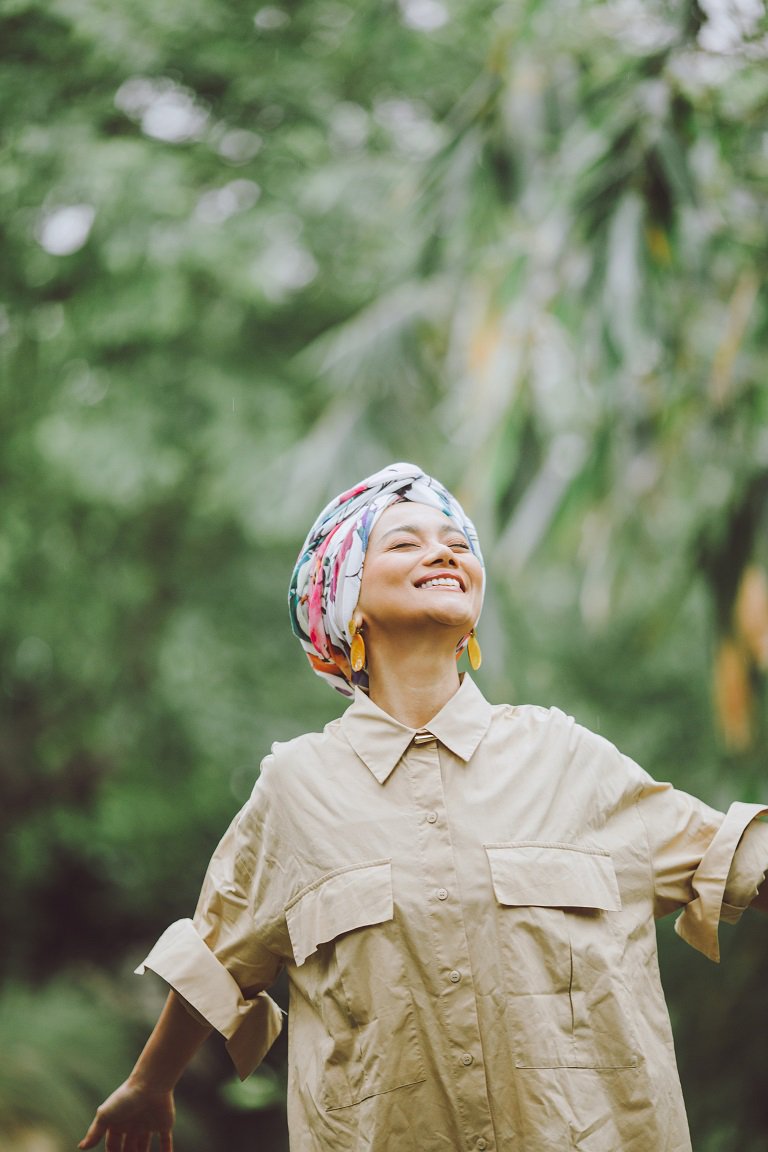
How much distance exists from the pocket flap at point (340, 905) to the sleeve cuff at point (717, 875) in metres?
0.40

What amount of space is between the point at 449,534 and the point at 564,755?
344 mm

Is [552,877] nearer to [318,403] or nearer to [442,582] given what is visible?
[442,582]

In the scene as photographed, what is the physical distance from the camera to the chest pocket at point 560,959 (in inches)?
55.9

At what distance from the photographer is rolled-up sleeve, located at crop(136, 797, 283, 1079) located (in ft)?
5.08

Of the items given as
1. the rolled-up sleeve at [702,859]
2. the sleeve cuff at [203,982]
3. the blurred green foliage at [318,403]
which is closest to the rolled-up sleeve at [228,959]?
the sleeve cuff at [203,982]

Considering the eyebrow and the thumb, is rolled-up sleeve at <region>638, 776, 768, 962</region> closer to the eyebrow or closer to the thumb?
the eyebrow

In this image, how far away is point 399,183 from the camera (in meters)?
5.61

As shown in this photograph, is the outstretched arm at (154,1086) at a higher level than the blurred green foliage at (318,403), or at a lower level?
lower

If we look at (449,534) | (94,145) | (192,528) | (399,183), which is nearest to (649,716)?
(192,528)

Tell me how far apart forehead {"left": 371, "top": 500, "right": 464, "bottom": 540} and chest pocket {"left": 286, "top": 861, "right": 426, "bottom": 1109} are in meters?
0.46

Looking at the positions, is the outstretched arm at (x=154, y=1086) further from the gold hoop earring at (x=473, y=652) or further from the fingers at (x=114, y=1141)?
the gold hoop earring at (x=473, y=652)

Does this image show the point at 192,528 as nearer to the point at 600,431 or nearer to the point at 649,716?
the point at 649,716

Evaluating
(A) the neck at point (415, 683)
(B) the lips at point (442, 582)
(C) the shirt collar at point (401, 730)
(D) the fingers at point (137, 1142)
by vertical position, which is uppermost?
(B) the lips at point (442, 582)

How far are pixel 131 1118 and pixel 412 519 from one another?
2.97 ft
